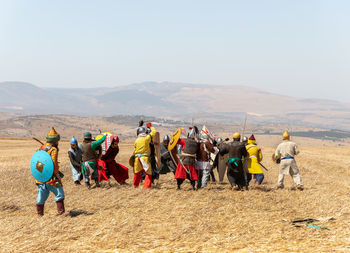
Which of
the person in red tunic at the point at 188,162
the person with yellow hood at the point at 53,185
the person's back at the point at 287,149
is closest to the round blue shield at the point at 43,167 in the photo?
the person with yellow hood at the point at 53,185

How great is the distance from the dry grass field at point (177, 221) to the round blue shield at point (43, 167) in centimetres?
85

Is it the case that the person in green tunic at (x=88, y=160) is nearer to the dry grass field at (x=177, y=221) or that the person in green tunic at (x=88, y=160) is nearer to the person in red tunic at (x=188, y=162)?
the dry grass field at (x=177, y=221)

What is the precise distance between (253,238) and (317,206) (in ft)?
11.9

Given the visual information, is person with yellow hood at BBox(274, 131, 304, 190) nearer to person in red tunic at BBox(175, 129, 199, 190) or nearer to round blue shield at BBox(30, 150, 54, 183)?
person in red tunic at BBox(175, 129, 199, 190)

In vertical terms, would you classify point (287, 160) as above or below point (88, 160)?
above

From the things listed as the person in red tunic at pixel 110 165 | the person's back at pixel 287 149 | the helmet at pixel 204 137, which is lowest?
the person in red tunic at pixel 110 165

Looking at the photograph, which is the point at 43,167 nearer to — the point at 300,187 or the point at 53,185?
the point at 53,185

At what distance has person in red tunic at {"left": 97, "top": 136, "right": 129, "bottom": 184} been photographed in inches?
559

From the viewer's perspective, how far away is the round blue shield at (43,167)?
356 inches

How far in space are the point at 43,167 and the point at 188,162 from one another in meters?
5.07

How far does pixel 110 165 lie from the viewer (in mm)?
14359

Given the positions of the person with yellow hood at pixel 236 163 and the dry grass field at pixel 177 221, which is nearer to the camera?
the dry grass field at pixel 177 221

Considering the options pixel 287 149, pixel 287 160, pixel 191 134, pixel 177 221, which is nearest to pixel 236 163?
pixel 191 134

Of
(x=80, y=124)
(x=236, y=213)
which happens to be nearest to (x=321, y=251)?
(x=236, y=213)
